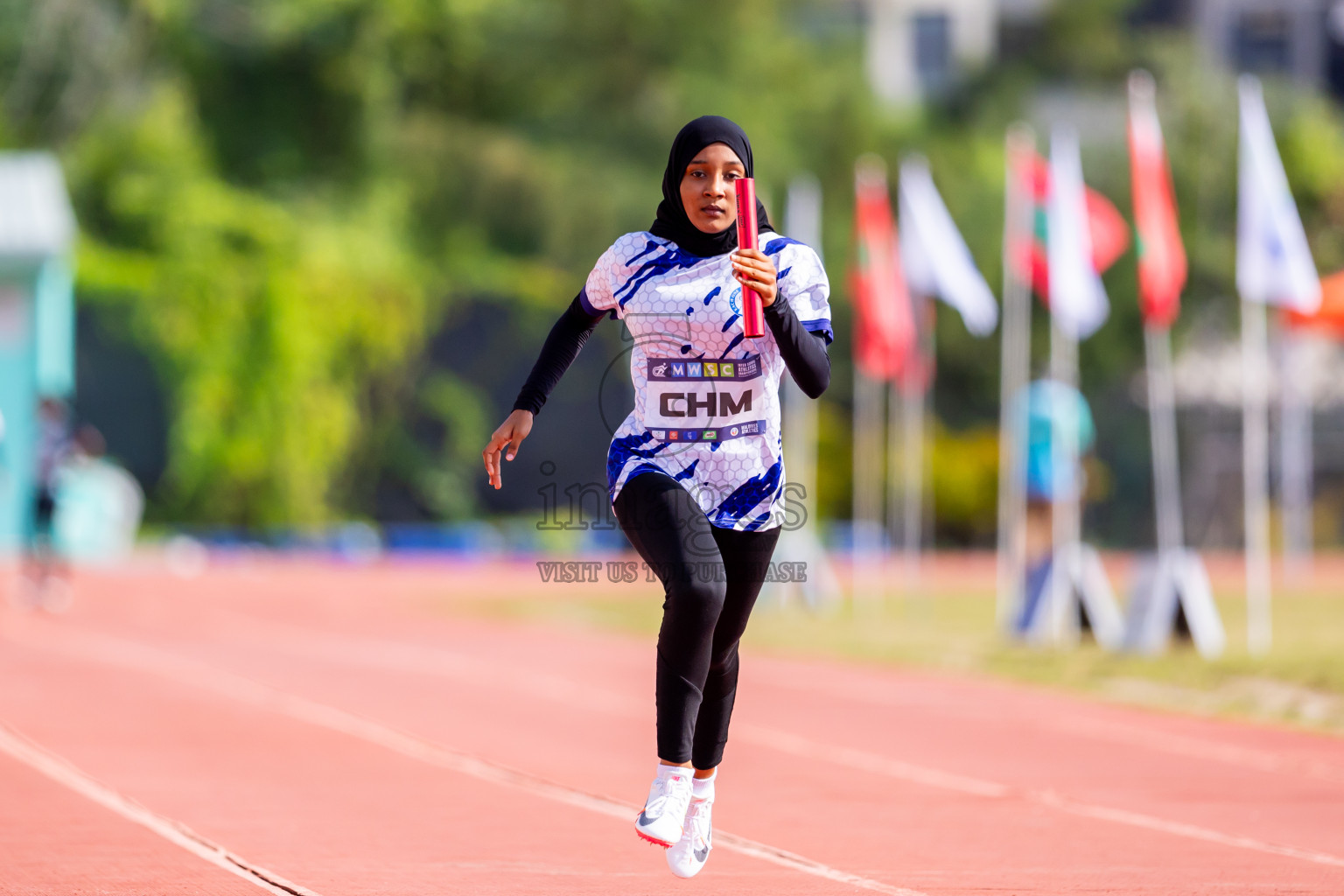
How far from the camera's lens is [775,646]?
16703 mm

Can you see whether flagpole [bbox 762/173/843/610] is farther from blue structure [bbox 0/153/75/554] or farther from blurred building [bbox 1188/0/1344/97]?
blurred building [bbox 1188/0/1344/97]

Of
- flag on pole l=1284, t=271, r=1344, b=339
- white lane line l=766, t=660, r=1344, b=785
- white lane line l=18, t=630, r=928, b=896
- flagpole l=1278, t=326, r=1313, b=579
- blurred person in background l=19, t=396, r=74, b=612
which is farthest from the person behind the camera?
flagpole l=1278, t=326, r=1313, b=579

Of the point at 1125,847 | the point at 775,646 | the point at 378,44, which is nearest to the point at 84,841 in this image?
the point at 1125,847

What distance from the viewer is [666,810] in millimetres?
5551

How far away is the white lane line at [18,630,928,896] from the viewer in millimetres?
6383

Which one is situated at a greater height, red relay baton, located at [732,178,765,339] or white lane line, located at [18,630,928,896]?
red relay baton, located at [732,178,765,339]

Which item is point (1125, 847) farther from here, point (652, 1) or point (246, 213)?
point (652, 1)

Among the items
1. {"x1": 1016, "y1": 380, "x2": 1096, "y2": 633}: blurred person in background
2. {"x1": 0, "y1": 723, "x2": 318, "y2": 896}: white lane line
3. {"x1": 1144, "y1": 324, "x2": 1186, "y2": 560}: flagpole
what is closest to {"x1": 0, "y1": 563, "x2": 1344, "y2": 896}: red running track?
{"x1": 0, "y1": 723, "x2": 318, "y2": 896}: white lane line

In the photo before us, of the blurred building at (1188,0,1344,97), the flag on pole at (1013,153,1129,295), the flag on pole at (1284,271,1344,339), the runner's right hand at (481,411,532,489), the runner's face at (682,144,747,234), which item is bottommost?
the runner's right hand at (481,411,532,489)

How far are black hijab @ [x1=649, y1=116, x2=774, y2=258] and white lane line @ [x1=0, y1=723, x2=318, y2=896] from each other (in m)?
2.11

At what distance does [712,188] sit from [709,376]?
1.73 ft

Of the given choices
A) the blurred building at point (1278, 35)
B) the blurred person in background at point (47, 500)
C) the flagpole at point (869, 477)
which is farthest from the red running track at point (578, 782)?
the blurred building at point (1278, 35)

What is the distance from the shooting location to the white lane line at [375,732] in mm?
6383

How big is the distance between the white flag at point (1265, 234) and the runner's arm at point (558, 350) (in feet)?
33.3
